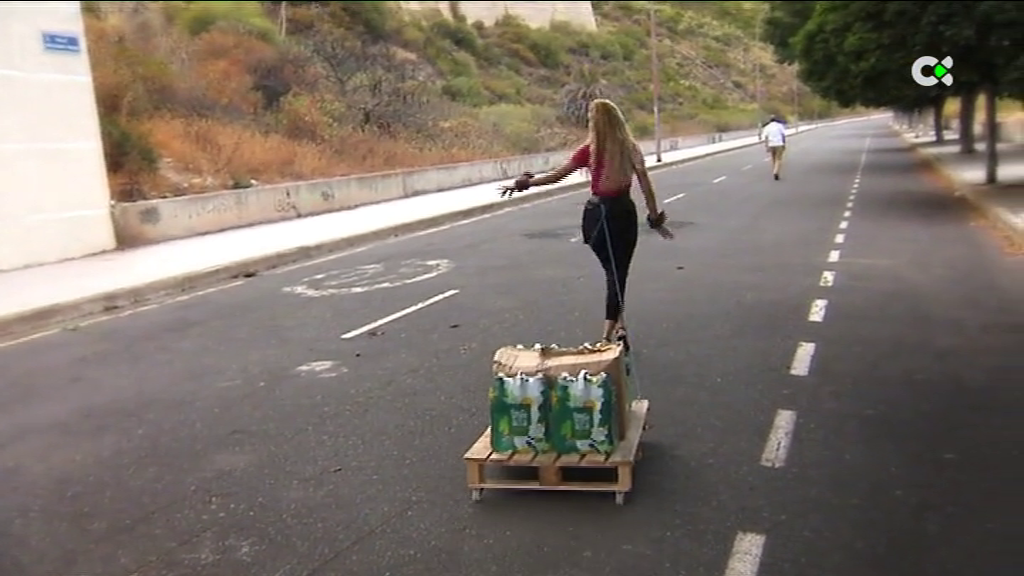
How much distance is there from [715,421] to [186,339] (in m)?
5.51

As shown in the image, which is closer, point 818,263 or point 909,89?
point 818,263

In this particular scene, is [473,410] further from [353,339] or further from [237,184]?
[237,184]

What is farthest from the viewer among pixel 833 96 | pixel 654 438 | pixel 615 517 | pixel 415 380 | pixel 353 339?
pixel 833 96

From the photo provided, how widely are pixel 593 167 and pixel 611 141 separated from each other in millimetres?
241

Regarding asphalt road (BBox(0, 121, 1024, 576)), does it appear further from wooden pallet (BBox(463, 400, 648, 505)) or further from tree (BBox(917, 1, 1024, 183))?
tree (BBox(917, 1, 1024, 183))

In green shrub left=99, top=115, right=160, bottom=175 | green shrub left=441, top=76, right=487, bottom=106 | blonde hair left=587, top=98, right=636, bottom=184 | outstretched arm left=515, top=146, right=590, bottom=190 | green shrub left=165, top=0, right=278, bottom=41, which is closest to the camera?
blonde hair left=587, top=98, right=636, bottom=184

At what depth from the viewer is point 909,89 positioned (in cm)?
2770

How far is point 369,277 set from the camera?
1305 centimetres

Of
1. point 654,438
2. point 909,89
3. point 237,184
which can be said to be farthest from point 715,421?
point 909,89

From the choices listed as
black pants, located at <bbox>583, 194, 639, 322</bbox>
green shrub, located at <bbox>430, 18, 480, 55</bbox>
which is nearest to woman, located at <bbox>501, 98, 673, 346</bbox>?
black pants, located at <bbox>583, 194, 639, 322</bbox>

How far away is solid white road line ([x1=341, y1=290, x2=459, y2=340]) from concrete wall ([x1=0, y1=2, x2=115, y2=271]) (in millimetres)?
6598

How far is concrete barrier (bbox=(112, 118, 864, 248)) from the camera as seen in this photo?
658 inches

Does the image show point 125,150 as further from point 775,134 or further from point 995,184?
point 995,184

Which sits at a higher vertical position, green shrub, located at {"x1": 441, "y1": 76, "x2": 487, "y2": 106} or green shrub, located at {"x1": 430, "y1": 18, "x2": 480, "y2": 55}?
green shrub, located at {"x1": 430, "y1": 18, "x2": 480, "y2": 55}
